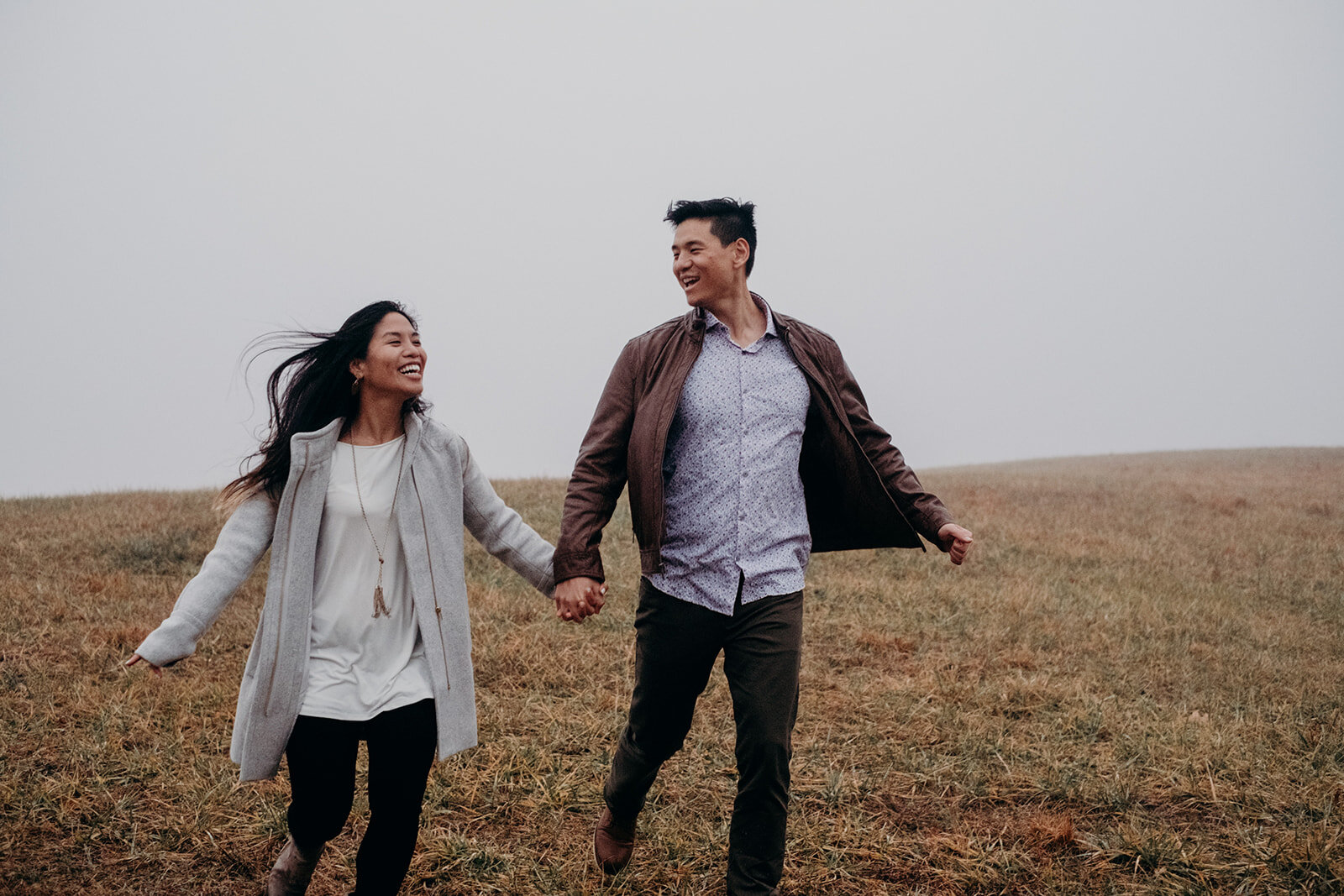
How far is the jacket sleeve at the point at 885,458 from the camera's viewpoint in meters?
4.23

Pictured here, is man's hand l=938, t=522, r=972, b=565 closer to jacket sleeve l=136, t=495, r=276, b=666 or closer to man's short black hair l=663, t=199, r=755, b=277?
man's short black hair l=663, t=199, r=755, b=277

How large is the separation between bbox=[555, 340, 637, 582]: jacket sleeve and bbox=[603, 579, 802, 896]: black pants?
1.13ft

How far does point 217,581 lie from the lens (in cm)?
334

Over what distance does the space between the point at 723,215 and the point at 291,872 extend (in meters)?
2.99

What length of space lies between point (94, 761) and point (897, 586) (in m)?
7.21

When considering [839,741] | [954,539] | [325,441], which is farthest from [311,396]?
[839,741]

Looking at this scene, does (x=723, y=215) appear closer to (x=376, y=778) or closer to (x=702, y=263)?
(x=702, y=263)

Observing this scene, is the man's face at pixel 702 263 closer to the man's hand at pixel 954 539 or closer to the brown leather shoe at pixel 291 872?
the man's hand at pixel 954 539

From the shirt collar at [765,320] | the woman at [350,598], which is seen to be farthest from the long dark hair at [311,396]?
the shirt collar at [765,320]

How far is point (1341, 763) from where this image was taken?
5.79 metres

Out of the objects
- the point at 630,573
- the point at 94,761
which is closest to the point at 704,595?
the point at 94,761

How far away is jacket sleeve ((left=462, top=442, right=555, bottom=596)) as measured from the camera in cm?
379

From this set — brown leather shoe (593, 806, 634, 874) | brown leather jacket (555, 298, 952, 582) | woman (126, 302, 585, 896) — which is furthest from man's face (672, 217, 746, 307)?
brown leather shoe (593, 806, 634, 874)

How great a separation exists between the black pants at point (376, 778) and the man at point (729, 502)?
29.4 inches
